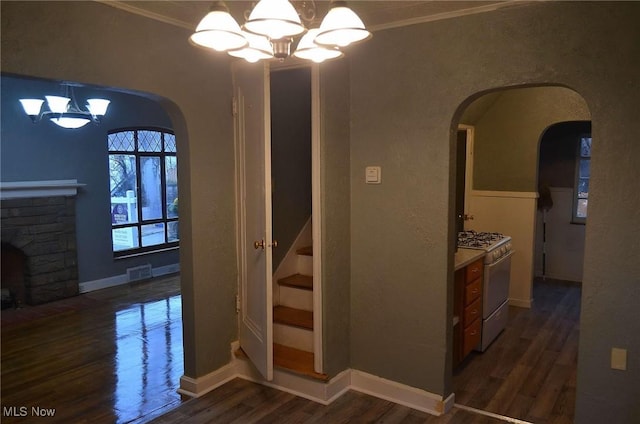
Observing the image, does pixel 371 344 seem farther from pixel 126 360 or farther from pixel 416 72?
pixel 126 360

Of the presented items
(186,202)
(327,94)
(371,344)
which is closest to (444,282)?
(371,344)

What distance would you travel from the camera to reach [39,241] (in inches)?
221

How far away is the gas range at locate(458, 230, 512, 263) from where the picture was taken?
4023 millimetres

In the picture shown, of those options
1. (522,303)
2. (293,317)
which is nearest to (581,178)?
(522,303)

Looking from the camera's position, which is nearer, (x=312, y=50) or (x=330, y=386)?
(x=312, y=50)

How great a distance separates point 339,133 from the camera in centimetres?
313

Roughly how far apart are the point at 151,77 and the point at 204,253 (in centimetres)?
115

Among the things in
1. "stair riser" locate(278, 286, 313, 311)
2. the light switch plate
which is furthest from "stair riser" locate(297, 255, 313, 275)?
the light switch plate

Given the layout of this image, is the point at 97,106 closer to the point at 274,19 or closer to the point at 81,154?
the point at 81,154

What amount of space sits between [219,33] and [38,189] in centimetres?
483

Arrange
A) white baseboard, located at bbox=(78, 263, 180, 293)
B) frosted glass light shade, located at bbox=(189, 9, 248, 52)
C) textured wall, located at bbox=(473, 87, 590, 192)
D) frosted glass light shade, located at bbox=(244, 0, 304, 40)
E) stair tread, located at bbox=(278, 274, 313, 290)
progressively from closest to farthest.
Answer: frosted glass light shade, located at bbox=(244, 0, 304, 40) → frosted glass light shade, located at bbox=(189, 9, 248, 52) → stair tread, located at bbox=(278, 274, 313, 290) → textured wall, located at bbox=(473, 87, 590, 192) → white baseboard, located at bbox=(78, 263, 180, 293)

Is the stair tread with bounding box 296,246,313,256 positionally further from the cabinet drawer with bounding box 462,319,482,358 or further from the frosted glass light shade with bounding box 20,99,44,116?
the frosted glass light shade with bounding box 20,99,44,116

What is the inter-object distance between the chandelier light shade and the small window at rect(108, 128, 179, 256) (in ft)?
16.6

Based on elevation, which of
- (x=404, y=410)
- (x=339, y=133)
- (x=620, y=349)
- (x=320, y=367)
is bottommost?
(x=404, y=410)
